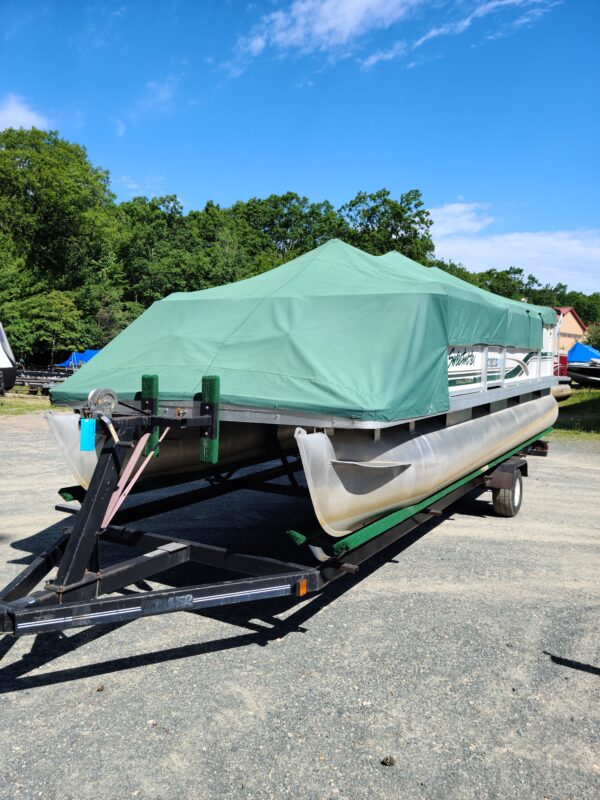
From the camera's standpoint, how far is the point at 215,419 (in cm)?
380

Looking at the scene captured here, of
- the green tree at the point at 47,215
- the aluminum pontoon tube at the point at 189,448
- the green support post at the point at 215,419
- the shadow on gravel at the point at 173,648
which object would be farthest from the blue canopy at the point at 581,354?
the green support post at the point at 215,419

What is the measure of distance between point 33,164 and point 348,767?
42854 millimetres

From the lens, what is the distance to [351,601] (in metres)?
4.79

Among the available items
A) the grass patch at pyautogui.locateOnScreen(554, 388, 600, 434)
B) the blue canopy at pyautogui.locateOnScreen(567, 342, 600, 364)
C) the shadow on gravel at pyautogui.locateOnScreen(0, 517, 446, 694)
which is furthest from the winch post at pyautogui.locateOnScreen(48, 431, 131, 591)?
the blue canopy at pyautogui.locateOnScreen(567, 342, 600, 364)

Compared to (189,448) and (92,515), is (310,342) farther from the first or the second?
(92,515)

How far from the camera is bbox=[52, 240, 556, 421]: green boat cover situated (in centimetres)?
413

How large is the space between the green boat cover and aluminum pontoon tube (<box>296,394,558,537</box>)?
0.95 feet

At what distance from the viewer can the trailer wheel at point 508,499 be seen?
7287 mm

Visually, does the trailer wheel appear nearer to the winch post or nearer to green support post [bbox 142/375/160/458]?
green support post [bbox 142/375/160/458]

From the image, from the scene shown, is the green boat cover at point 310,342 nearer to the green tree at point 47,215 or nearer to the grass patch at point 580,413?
the grass patch at point 580,413

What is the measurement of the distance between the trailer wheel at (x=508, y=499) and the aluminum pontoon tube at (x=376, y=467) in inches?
63.1

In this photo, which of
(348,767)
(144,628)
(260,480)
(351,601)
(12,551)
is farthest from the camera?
(260,480)

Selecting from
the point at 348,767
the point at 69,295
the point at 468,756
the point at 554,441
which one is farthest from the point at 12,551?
the point at 69,295

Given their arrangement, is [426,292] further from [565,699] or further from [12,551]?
[12,551]
